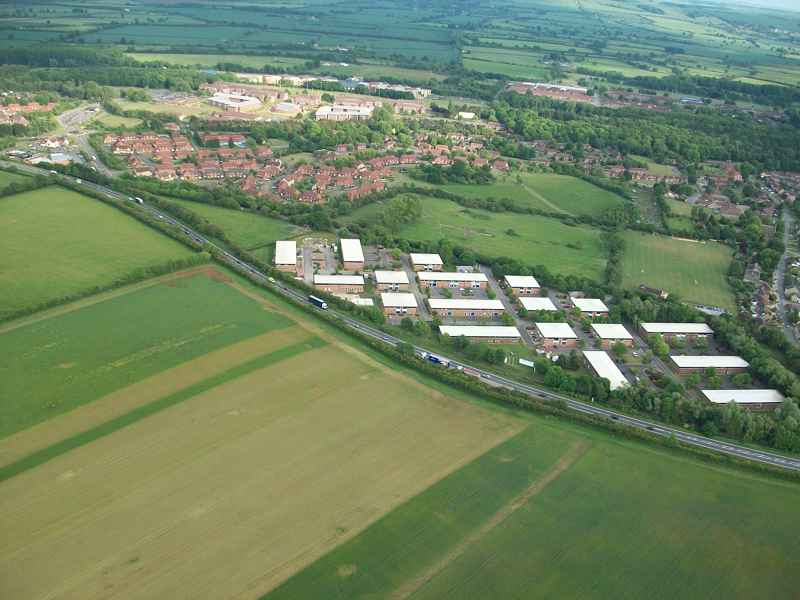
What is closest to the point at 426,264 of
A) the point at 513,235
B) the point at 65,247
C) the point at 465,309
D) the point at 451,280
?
the point at 451,280

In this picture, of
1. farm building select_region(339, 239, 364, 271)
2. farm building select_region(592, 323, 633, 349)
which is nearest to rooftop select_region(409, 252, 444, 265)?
farm building select_region(339, 239, 364, 271)

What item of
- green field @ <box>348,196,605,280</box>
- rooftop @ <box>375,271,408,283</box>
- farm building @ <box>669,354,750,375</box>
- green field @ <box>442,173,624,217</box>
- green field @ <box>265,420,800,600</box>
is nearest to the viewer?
green field @ <box>265,420,800,600</box>

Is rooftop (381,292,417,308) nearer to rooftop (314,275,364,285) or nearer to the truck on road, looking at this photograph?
rooftop (314,275,364,285)

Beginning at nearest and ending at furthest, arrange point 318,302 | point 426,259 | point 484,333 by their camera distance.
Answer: point 484,333 → point 318,302 → point 426,259

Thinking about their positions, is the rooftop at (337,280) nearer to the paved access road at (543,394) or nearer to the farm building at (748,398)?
the paved access road at (543,394)

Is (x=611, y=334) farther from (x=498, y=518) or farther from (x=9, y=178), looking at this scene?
(x=9, y=178)
